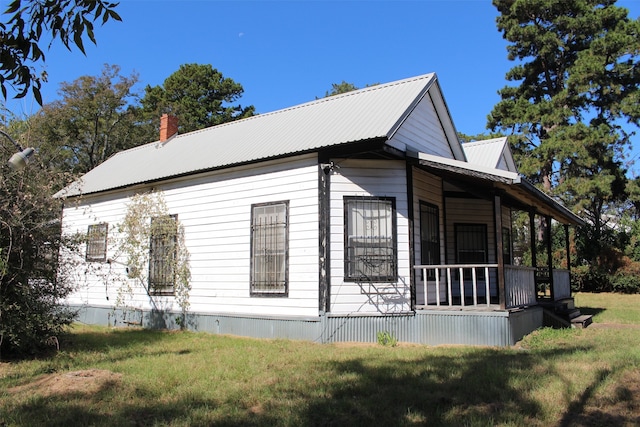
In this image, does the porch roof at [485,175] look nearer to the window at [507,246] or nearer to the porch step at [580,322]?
the porch step at [580,322]

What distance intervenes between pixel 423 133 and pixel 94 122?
2829 cm

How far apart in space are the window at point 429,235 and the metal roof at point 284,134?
7.66 ft

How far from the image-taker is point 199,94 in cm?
4103

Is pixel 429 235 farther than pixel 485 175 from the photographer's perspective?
Yes

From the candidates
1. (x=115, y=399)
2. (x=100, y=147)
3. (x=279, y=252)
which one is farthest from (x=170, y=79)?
(x=115, y=399)

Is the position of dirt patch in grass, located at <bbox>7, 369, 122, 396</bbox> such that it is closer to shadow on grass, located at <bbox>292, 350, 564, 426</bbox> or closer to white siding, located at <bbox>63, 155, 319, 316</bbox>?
shadow on grass, located at <bbox>292, 350, 564, 426</bbox>

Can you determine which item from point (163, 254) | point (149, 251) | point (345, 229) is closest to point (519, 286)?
point (345, 229)

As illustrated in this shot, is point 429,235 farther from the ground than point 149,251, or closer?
farther from the ground

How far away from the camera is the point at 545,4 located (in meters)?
28.7

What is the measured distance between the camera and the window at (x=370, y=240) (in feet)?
33.3

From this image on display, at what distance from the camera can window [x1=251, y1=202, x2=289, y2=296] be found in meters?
10.8

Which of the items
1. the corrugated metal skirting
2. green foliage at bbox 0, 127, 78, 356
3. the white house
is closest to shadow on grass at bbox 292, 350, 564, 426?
the corrugated metal skirting

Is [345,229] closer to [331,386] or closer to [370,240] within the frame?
[370,240]

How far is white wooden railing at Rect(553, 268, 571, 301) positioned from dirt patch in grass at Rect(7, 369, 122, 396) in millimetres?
11539
